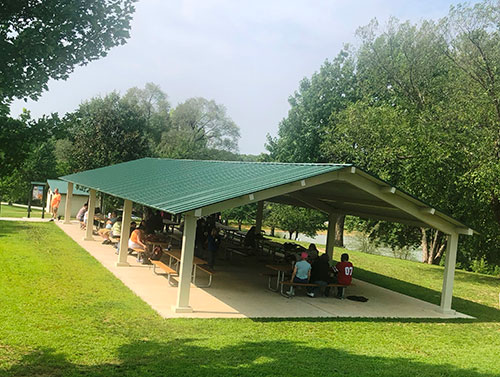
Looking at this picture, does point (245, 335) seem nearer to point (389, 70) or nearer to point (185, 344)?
point (185, 344)

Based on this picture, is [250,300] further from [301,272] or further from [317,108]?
[317,108]

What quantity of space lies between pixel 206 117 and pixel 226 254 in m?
43.5

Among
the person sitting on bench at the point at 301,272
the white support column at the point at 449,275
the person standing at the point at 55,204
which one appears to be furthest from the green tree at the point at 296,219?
the person sitting on bench at the point at 301,272

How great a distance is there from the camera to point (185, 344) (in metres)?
7.36

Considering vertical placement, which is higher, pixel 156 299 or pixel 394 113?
pixel 394 113

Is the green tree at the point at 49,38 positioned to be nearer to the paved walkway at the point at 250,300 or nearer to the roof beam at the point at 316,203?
the paved walkway at the point at 250,300

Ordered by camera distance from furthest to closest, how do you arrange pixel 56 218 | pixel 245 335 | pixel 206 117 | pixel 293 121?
pixel 206 117
pixel 293 121
pixel 56 218
pixel 245 335

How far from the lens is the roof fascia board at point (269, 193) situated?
9.34 meters

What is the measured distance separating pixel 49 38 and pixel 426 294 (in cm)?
1363

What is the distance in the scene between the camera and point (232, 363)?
21.6 ft

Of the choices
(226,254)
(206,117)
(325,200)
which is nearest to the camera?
(325,200)

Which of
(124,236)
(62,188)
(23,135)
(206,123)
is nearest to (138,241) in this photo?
(124,236)

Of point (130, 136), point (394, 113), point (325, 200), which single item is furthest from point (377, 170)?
point (130, 136)

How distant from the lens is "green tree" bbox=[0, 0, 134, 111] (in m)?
4.73
